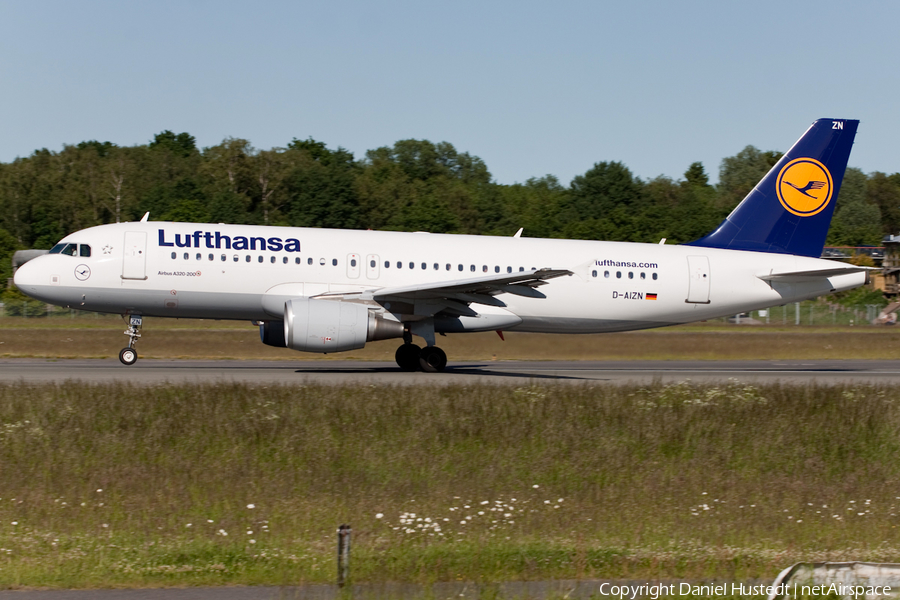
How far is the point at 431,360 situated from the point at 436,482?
11.3 meters

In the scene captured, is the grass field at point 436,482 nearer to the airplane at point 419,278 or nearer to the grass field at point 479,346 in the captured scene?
the airplane at point 419,278

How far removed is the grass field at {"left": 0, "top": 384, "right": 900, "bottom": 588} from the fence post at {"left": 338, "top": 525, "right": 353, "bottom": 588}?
39 centimetres

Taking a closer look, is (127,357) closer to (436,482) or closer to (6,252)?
(436,482)

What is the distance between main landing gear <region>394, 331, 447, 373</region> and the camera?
73.2 ft

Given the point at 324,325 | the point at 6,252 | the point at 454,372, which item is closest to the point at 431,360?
the point at 454,372

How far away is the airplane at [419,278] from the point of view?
21016 mm

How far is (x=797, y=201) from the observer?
989 inches

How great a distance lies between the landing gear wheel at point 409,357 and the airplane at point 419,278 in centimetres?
3

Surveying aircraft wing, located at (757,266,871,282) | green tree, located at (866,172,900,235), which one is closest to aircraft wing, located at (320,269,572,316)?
aircraft wing, located at (757,266,871,282)

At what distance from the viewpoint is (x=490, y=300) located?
21.8 metres

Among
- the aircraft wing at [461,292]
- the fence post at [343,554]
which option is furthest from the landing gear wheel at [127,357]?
the fence post at [343,554]

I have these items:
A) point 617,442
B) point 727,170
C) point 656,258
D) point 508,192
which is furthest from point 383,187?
point 617,442

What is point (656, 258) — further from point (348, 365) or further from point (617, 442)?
point (617, 442)

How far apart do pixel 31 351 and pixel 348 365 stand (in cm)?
1024
